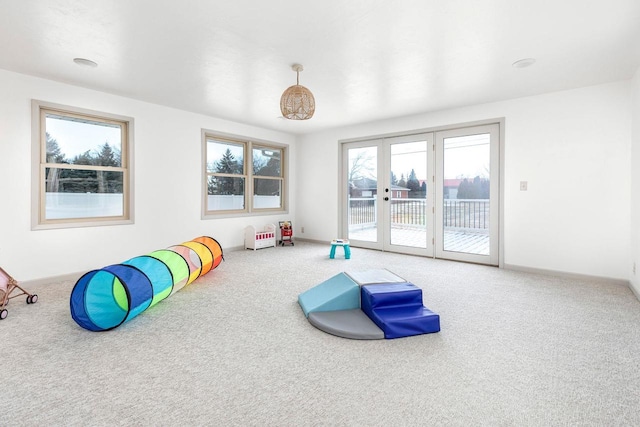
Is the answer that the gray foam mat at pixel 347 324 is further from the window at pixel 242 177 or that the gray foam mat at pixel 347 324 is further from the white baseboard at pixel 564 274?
the window at pixel 242 177

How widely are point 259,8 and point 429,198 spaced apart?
12.6 ft

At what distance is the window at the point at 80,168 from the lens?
11.6 feet

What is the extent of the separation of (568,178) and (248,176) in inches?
200

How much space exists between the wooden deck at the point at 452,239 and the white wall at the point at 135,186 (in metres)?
2.82

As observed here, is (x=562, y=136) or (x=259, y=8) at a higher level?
(x=259, y=8)

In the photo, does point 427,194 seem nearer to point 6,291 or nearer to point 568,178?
point 568,178

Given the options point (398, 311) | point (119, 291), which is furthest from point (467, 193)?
point (119, 291)

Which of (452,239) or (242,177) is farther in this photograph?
(242,177)

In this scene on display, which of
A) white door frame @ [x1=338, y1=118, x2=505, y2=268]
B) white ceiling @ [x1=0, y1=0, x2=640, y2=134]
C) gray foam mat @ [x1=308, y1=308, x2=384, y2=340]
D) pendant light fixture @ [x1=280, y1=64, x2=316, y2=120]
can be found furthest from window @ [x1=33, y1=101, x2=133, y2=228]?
white door frame @ [x1=338, y1=118, x2=505, y2=268]

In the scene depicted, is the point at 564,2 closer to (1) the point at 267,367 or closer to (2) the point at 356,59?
(2) the point at 356,59

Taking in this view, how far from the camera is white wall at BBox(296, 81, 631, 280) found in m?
3.52

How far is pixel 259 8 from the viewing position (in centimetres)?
221

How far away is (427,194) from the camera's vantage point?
5.02 meters

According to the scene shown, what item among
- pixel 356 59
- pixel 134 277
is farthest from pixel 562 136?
pixel 134 277
